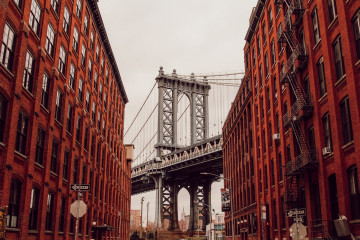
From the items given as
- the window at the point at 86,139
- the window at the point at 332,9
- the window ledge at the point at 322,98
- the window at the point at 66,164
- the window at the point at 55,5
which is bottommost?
A: the window at the point at 66,164

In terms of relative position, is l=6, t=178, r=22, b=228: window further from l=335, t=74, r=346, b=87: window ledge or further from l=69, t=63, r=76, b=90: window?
l=335, t=74, r=346, b=87: window ledge

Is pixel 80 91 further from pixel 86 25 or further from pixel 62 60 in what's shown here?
pixel 86 25

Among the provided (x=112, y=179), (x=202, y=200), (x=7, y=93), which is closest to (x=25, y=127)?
(x=7, y=93)

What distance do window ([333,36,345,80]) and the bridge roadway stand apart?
56.3m

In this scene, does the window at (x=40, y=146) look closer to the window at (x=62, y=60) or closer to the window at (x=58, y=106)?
the window at (x=58, y=106)

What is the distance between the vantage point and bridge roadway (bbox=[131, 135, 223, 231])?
280ft

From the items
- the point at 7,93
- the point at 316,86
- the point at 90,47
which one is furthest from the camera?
the point at 90,47

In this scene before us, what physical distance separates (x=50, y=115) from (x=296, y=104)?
17.0 meters

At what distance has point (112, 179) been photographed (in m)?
55.3

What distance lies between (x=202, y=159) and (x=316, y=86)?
200ft

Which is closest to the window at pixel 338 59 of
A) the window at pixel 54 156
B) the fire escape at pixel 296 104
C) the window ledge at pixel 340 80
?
the window ledge at pixel 340 80

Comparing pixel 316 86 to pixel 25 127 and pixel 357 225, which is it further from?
pixel 25 127

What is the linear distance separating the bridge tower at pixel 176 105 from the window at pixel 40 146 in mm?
74385

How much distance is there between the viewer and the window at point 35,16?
24.3m
